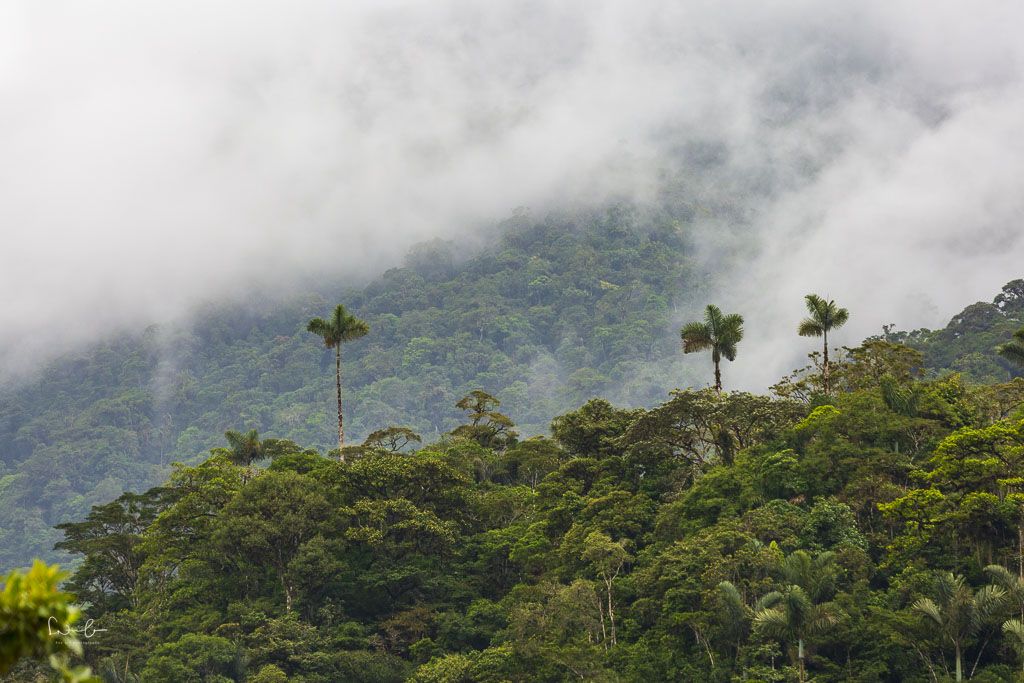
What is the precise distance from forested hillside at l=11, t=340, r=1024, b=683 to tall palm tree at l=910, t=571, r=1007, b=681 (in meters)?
0.07

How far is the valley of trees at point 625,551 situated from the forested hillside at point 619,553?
0.39 feet

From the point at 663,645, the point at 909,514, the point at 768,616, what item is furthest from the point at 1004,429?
the point at 663,645

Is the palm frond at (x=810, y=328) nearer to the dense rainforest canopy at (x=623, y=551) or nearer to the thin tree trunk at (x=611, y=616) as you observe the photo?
the dense rainforest canopy at (x=623, y=551)

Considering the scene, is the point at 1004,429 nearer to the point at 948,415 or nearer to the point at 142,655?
the point at 948,415

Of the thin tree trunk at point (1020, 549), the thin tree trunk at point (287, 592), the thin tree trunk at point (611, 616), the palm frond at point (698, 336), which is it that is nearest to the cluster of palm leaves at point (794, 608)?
the thin tree trunk at point (611, 616)

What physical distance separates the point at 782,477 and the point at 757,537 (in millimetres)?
4560

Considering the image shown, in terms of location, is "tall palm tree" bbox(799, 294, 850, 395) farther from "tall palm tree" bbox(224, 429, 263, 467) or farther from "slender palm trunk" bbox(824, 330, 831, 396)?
"tall palm tree" bbox(224, 429, 263, 467)

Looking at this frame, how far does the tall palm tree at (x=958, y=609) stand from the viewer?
115ft

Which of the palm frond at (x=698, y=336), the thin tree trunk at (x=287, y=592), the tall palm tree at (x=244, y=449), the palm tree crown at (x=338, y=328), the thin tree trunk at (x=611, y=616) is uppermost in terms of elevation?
the palm tree crown at (x=338, y=328)

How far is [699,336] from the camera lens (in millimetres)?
57375

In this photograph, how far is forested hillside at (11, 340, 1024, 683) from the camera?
3825 cm

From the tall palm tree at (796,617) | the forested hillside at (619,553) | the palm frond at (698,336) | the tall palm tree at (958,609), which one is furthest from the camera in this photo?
the palm frond at (698,336)

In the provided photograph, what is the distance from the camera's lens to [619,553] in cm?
4678

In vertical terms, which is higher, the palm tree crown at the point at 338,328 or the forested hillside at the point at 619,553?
the palm tree crown at the point at 338,328
